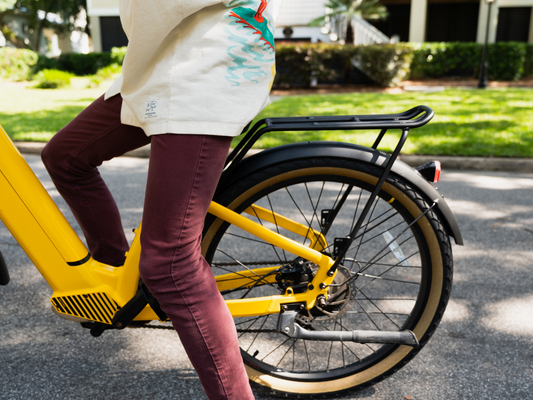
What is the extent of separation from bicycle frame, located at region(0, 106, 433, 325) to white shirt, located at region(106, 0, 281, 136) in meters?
0.28

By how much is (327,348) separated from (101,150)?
4.19ft

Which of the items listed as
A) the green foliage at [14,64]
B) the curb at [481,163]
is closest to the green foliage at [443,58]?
the curb at [481,163]

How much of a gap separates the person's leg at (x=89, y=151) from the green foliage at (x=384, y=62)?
1424 centimetres

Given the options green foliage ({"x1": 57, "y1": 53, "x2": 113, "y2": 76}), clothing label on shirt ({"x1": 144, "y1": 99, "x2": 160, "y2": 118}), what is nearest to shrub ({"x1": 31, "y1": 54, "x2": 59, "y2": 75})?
green foliage ({"x1": 57, "y1": 53, "x2": 113, "y2": 76})

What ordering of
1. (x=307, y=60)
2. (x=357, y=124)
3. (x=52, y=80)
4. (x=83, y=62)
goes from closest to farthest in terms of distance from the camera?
(x=357, y=124)
(x=307, y=60)
(x=52, y=80)
(x=83, y=62)

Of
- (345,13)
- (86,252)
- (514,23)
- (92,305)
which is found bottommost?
(92,305)

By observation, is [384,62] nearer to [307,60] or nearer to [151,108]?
[307,60]

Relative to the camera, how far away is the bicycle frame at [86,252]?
1520mm

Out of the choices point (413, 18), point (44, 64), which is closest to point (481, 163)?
point (413, 18)

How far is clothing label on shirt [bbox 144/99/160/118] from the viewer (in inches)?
48.4

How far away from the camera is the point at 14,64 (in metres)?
19.8

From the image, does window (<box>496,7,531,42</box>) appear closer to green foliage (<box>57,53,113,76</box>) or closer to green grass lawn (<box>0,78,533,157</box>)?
green grass lawn (<box>0,78,533,157</box>)

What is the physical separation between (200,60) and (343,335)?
104cm

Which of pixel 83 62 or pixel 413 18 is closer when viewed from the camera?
pixel 413 18
